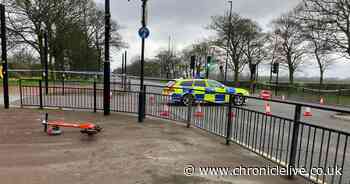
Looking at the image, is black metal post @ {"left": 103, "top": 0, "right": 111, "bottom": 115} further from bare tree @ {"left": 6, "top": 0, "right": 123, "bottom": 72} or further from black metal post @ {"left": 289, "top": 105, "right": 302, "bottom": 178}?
bare tree @ {"left": 6, "top": 0, "right": 123, "bottom": 72}

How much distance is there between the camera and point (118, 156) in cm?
414

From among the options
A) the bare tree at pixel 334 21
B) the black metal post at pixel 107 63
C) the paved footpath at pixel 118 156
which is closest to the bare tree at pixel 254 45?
the bare tree at pixel 334 21

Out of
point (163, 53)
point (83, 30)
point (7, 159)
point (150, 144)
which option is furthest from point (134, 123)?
point (163, 53)

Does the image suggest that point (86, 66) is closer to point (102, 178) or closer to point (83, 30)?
point (83, 30)

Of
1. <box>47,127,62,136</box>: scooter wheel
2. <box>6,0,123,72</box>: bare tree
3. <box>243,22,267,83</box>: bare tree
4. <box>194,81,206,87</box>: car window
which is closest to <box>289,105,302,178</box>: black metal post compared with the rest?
<box>47,127,62,136</box>: scooter wheel

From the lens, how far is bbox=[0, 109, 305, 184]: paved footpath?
3355 millimetres

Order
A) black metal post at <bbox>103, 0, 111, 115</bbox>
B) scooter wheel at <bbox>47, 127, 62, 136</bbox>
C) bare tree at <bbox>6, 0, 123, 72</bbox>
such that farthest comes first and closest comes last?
bare tree at <bbox>6, 0, 123, 72</bbox>
black metal post at <bbox>103, 0, 111, 115</bbox>
scooter wheel at <bbox>47, 127, 62, 136</bbox>

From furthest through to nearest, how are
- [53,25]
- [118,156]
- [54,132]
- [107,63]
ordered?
[53,25]
[107,63]
[54,132]
[118,156]

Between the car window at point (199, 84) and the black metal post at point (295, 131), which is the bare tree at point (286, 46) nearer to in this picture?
the car window at point (199, 84)

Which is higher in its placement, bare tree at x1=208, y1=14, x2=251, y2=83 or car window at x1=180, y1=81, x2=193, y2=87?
bare tree at x1=208, y1=14, x2=251, y2=83

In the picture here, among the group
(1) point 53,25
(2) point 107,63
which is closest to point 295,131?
(2) point 107,63

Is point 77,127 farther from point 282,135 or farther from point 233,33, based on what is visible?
point 233,33

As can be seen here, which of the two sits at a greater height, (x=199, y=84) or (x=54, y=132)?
(x=199, y=84)

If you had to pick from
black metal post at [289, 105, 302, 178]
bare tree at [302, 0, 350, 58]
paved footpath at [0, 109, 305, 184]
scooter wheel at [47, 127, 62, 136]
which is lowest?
paved footpath at [0, 109, 305, 184]
